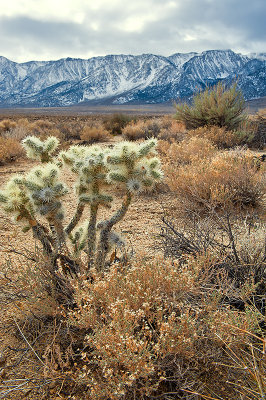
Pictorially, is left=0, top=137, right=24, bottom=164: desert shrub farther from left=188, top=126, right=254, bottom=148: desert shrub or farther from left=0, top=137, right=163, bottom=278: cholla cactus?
left=0, top=137, right=163, bottom=278: cholla cactus

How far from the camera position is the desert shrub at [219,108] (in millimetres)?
10898

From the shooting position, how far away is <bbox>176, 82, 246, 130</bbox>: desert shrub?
35.8ft

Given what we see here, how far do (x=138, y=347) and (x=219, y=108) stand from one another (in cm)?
1038

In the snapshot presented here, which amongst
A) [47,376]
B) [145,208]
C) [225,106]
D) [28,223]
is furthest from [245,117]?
[47,376]

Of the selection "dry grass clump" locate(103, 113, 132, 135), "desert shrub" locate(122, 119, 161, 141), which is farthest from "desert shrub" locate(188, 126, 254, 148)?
"dry grass clump" locate(103, 113, 132, 135)

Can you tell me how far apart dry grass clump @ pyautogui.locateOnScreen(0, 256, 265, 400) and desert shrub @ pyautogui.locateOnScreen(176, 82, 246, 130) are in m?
9.50

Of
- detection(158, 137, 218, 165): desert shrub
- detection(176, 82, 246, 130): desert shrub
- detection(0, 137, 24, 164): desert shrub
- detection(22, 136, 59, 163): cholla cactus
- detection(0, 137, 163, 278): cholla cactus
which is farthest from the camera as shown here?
detection(176, 82, 246, 130): desert shrub

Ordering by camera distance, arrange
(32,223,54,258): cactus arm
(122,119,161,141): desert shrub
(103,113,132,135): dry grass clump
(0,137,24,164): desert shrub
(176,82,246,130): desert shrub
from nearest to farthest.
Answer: (32,223,54,258): cactus arm
(0,137,24,164): desert shrub
(176,82,246,130): desert shrub
(122,119,161,141): desert shrub
(103,113,132,135): dry grass clump

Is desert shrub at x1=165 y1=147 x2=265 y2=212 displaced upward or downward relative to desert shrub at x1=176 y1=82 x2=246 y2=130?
downward

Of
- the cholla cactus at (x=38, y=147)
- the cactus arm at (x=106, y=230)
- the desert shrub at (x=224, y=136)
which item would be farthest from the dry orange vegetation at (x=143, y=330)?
the desert shrub at (x=224, y=136)

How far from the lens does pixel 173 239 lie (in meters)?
3.30

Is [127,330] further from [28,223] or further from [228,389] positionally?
[28,223]

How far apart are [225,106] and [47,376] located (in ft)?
35.8

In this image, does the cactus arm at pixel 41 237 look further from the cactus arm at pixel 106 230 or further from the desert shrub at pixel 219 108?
the desert shrub at pixel 219 108
